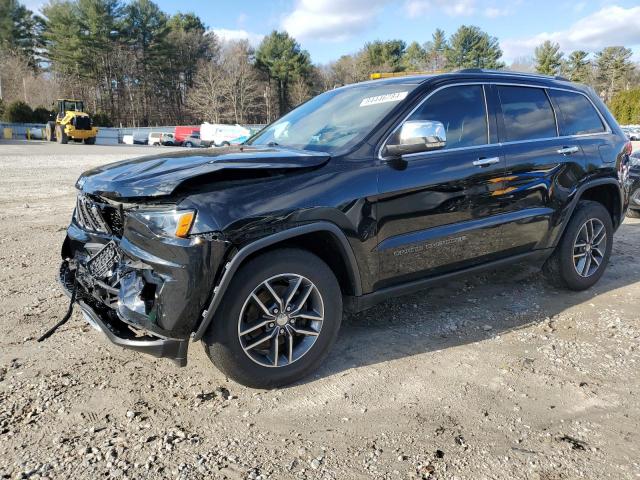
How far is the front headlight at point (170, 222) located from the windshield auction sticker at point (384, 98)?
175 centimetres

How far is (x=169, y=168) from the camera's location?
2.87 m

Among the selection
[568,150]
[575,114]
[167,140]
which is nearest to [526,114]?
[568,150]

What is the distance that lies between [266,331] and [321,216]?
75 cm

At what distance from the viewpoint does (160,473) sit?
233 cm

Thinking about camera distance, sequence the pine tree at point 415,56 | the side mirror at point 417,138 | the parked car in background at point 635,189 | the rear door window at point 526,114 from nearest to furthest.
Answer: the side mirror at point 417,138 → the rear door window at point 526,114 → the parked car in background at point 635,189 → the pine tree at point 415,56

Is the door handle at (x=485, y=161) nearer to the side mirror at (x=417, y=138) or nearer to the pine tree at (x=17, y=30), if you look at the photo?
the side mirror at (x=417, y=138)

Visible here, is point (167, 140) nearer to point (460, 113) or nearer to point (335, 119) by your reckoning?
point (335, 119)

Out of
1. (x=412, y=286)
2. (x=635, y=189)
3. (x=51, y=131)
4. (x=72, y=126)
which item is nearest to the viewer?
(x=412, y=286)

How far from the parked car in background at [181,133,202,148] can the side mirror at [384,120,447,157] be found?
145 ft

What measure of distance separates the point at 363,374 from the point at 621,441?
145 centimetres

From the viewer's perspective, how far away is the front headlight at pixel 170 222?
102 inches

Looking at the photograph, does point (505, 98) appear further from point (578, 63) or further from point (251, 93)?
point (578, 63)

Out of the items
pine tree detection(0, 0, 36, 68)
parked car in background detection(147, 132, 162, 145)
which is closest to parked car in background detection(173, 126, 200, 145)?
parked car in background detection(147, 132, 162, 145)

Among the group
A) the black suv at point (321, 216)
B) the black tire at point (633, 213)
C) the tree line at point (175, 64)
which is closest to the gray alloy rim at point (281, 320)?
the black suv at point (321, 216)
